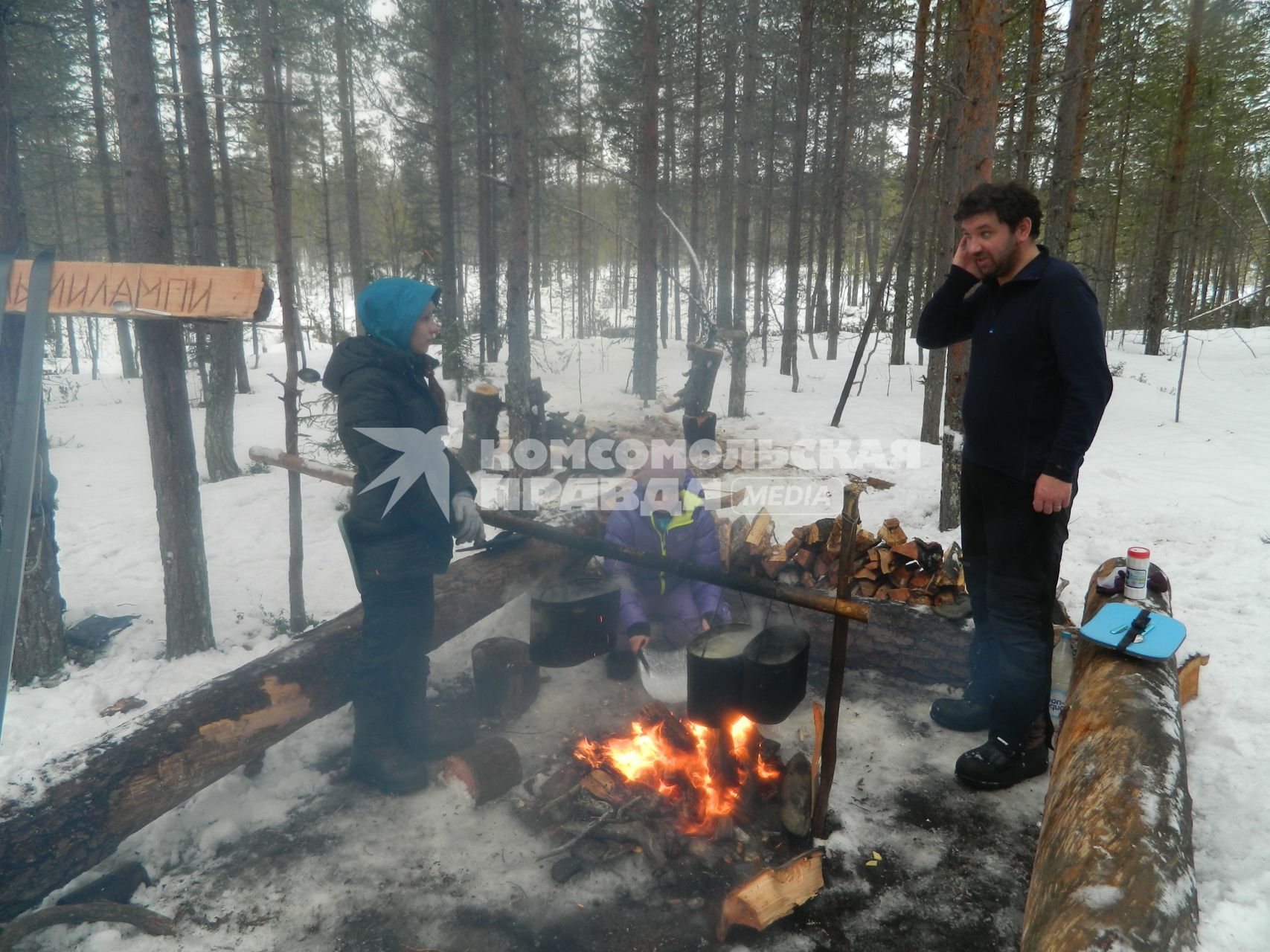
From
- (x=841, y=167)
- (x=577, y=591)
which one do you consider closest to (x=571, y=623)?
(x=577, y=591)

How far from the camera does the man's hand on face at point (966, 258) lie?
3.00 metres

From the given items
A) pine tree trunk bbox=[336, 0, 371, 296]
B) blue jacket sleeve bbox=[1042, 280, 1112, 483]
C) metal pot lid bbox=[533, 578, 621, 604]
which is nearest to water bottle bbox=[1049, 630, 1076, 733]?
blue jacket sleeve bbox=[1042, 280, 1112, 483]

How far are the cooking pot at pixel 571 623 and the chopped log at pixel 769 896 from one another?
150cm

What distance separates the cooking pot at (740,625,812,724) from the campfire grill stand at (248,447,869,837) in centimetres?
14

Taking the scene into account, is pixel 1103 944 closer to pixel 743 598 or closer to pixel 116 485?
pixel 743 598

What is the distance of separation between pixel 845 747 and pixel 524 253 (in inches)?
323

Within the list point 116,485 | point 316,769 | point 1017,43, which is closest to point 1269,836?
point 316,769

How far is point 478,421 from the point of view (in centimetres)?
984

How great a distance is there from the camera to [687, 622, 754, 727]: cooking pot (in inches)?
119

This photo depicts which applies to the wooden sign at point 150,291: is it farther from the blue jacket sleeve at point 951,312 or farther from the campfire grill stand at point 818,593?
the blue jacket sleeve at point 951,312

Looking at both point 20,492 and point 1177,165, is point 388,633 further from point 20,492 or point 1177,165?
point 1177,165

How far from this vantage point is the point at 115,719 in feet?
14.1

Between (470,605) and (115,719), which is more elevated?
(470,605)

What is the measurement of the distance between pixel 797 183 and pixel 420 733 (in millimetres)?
15664
